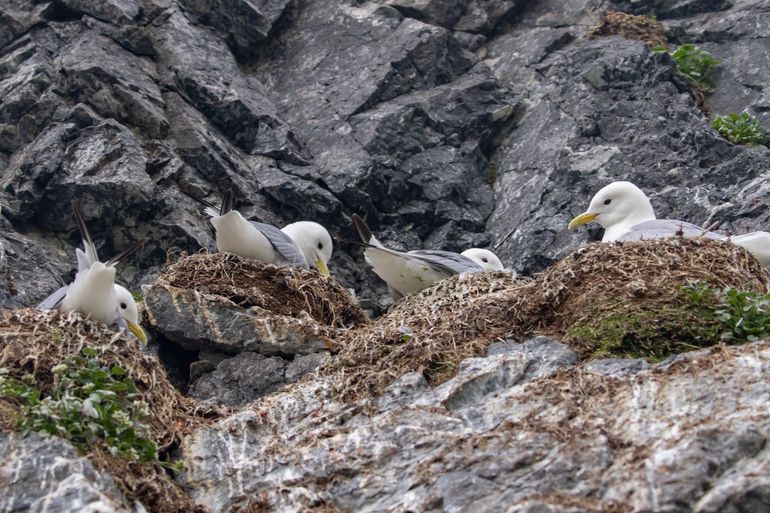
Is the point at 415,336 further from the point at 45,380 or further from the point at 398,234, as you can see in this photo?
the point at 398,234

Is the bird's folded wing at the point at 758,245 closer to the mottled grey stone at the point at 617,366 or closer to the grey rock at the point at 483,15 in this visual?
the mottled grey stone at the point at 617,366

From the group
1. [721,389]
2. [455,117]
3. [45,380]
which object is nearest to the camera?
[721,389]

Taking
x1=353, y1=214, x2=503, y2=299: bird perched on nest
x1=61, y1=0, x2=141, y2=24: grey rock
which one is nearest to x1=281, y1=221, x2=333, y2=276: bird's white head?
x1=353, y1=214, x2=503, y2=299: bird perched on nest

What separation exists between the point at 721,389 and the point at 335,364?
10.6 feet

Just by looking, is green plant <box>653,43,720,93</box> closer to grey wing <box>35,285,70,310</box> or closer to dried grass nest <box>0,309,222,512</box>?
grey wing <box>35,285,70,310</box>

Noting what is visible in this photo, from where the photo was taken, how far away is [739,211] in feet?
41.4

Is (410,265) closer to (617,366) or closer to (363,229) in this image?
(363,229)

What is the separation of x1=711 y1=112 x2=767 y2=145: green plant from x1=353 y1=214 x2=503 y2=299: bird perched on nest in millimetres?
3970

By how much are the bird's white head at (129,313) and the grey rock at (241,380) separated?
2.07 ft

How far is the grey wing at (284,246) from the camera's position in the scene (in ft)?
40.1

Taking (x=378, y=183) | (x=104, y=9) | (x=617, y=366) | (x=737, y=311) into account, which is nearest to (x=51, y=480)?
(x=617, y=366)

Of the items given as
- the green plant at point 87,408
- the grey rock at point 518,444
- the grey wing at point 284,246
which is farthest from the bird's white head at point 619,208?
the green plant at point 87,408

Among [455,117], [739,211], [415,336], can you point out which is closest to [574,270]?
[415,336]

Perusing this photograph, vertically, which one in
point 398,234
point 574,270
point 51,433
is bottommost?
point 398,234
